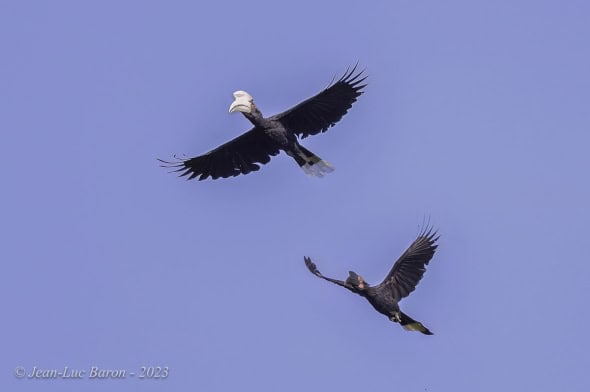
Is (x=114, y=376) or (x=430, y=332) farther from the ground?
(x=430, y=332)

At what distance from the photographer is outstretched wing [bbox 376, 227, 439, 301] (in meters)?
20.7

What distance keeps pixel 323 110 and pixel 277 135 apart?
2.91ft

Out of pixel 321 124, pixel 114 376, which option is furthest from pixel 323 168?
pixel 114 376

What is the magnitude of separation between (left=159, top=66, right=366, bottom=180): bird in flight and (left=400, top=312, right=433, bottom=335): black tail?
3.00 meters

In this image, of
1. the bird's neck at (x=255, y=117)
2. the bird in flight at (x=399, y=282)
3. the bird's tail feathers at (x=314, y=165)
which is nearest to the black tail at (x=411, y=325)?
the bird in flight at (x=399, y=282)

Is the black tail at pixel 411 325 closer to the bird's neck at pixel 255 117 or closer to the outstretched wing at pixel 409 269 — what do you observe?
the outstretched wing at pixel 409 269

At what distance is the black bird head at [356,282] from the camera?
65.9 feet

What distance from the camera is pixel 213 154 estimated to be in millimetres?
22234

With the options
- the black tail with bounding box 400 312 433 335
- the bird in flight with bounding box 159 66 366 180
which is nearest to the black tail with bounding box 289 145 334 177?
the bird in flight with bounding box 159 66 366 180

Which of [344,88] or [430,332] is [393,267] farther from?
[344,88]

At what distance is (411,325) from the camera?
2066cm

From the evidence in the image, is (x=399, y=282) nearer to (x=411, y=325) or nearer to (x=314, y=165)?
(x=411, y=325)

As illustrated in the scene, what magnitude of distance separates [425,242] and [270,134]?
10.2 feet

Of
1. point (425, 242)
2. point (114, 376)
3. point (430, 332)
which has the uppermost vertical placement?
point (425, 242)
